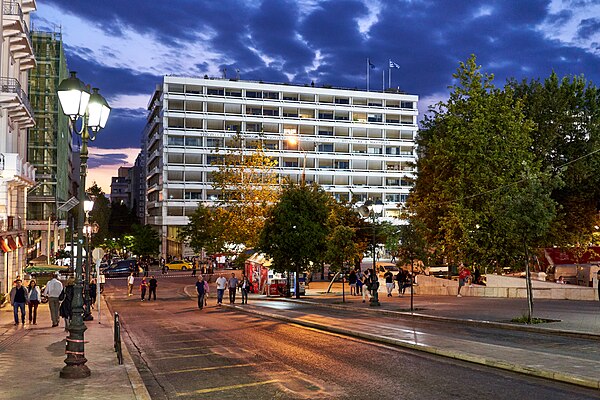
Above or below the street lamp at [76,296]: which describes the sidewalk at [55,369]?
below

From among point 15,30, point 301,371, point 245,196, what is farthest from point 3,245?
point 301,371

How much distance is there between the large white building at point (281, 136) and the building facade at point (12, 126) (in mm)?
50497

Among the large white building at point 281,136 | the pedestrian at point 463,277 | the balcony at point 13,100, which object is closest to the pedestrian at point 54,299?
the balcony at point 13,100

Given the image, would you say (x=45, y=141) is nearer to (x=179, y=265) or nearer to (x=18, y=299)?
(x=179, y=265)

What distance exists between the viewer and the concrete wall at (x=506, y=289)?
31.9 meters

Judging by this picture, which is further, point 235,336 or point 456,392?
point 235,336

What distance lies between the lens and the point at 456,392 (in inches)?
435

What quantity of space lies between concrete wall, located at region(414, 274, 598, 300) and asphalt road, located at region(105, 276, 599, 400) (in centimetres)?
1676

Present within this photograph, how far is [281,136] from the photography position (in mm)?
101688

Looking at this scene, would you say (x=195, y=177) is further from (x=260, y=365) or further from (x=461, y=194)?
(x=260, y=365)

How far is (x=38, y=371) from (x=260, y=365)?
4775 millimetres

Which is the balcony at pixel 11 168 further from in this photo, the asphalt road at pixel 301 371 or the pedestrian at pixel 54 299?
Answer: the asphalt road at pixel 301 371

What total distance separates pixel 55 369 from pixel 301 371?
5.41 metres

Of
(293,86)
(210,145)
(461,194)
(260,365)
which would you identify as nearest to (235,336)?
(260,365)
